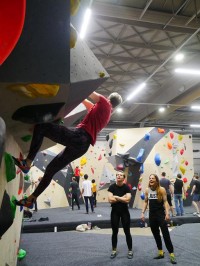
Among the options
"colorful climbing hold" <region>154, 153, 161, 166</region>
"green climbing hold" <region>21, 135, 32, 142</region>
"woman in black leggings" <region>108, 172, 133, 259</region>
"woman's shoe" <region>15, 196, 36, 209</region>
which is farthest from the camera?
"colorful climbing hold" <region>154, 153, 161, 166</region>

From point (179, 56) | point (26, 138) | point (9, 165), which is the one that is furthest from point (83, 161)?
point (9, 165)

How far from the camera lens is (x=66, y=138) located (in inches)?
77.2

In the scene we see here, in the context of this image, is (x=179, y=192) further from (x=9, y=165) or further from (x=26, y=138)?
(x=9, y=165)

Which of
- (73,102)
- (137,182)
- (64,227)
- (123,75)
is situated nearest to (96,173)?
(137,182)

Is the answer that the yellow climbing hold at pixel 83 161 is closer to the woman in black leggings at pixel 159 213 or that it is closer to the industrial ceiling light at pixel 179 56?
the industrial ceiling light at pixel 179 56

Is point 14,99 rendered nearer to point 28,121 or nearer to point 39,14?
point 28,121

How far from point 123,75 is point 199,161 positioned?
1372 centimetres

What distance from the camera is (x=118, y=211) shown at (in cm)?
430

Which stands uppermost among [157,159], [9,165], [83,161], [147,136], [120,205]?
[147,136]

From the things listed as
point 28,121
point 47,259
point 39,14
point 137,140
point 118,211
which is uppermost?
point 137,140

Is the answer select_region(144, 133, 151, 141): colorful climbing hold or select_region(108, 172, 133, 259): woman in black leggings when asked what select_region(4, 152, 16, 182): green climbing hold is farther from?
select_region(144, 133, 151, 141): colorful climbing hold

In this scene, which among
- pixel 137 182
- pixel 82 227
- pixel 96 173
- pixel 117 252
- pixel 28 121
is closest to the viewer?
pixel 28 121

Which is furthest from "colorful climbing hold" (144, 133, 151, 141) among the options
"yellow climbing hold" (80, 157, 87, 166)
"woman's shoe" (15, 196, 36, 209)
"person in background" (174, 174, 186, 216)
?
"woman's shoe" (15, 196, 36, 209)

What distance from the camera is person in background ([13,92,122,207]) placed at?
1.83 meters
